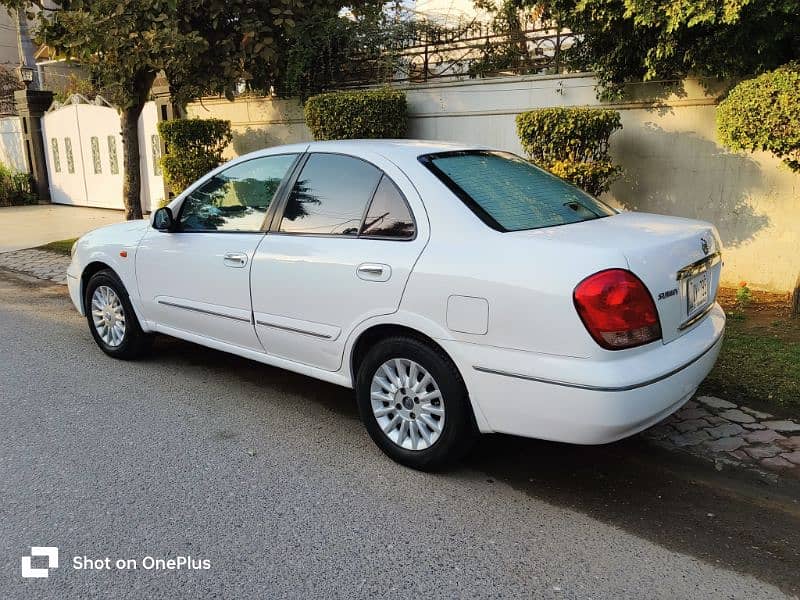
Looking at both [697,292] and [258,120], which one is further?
[258,120]

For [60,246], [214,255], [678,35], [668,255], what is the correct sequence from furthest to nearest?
[60,246] → [678,35] → [214,255] → [668,255]

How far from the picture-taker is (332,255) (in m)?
3.62

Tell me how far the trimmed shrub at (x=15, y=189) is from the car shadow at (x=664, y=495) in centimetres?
1672

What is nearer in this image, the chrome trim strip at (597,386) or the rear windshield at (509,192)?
the chrome trim strip at (597,386)

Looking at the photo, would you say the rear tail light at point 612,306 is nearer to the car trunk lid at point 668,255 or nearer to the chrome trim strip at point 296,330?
the car trunk lid at point 668,255

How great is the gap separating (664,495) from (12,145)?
19.1 metres

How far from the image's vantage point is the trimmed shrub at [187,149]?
422 inches

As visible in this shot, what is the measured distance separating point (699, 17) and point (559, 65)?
2.78 metres

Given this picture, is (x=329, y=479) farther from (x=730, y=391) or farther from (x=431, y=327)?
(x=730, y=391)

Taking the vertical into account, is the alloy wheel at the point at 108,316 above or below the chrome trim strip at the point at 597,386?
below

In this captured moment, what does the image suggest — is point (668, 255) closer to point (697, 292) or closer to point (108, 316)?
point (697, 292)

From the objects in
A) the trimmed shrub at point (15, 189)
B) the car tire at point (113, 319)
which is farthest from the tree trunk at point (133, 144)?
the trimmed shrub at point (15, 189)

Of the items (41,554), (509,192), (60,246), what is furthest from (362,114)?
(41,554)

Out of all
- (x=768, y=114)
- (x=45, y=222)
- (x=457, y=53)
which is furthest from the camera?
(x=45, y=222)
